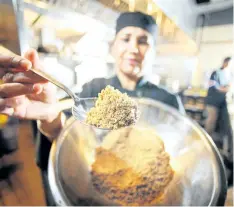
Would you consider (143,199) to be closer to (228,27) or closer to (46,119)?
(46,119)

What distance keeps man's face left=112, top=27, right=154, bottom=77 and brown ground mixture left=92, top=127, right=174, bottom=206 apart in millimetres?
244

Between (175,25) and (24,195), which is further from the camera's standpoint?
(24,195)

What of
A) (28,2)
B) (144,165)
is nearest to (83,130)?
(144,165)

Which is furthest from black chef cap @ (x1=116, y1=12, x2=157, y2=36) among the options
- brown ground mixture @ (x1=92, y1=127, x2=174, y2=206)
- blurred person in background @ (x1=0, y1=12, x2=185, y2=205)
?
brown ground mixture @ (x1=92, y1=127, x2=174, y2=206)

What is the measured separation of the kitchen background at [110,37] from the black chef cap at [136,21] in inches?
0.6

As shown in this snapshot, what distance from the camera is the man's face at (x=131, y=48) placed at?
70 centimetres

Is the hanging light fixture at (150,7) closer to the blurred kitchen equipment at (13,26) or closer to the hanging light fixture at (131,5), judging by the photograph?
the hanging light fixture at (131,5)

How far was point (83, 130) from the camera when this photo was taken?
0.77 metres

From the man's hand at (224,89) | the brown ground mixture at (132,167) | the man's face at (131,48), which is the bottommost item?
the brown ground mixture at (132,167)

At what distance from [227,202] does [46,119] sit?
763 mm

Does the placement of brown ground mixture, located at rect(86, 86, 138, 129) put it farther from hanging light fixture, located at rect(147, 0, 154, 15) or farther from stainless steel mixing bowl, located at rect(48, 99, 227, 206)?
hanging light fixture, located at rect(147, 0, 154, 15)

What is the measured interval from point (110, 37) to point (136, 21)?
105mm

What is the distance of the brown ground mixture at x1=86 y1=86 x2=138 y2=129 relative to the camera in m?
0.60

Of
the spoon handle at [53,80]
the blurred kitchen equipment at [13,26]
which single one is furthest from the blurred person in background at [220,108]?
the blurred kitchen equipment at [13,26]
